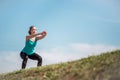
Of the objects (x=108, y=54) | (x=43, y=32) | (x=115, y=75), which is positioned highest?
(x=43, y=32)

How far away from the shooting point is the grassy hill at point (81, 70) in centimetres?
1114

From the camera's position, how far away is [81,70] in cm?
1235

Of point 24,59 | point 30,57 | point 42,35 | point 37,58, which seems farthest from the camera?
point 30,57

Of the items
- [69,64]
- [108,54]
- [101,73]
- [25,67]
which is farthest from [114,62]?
[25,67]

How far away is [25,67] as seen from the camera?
16.9m

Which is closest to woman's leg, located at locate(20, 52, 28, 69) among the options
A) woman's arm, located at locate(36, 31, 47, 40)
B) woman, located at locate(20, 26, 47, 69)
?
woman, located at locate(20, 26, 47, 69)

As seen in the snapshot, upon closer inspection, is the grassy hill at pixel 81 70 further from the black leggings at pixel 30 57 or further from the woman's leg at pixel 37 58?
the woman's leg at pixel 37 58

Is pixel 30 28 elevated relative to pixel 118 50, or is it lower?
elevated

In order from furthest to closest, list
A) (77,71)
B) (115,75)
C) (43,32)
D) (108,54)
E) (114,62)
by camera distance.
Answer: (43,32)
(108,54)
(77,71)
(114,62)
(115,75)

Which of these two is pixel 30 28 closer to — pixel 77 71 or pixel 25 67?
pixel 25 67

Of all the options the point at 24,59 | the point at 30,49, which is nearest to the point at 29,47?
the point at 30,49

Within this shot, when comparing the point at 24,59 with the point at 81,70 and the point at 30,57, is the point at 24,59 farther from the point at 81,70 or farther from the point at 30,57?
the point at 81,70

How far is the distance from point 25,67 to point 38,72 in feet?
8.11

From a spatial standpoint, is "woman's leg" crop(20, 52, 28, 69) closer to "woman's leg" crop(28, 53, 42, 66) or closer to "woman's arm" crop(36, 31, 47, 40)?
"woman's leg" crop(28, 53, 42, 66)
